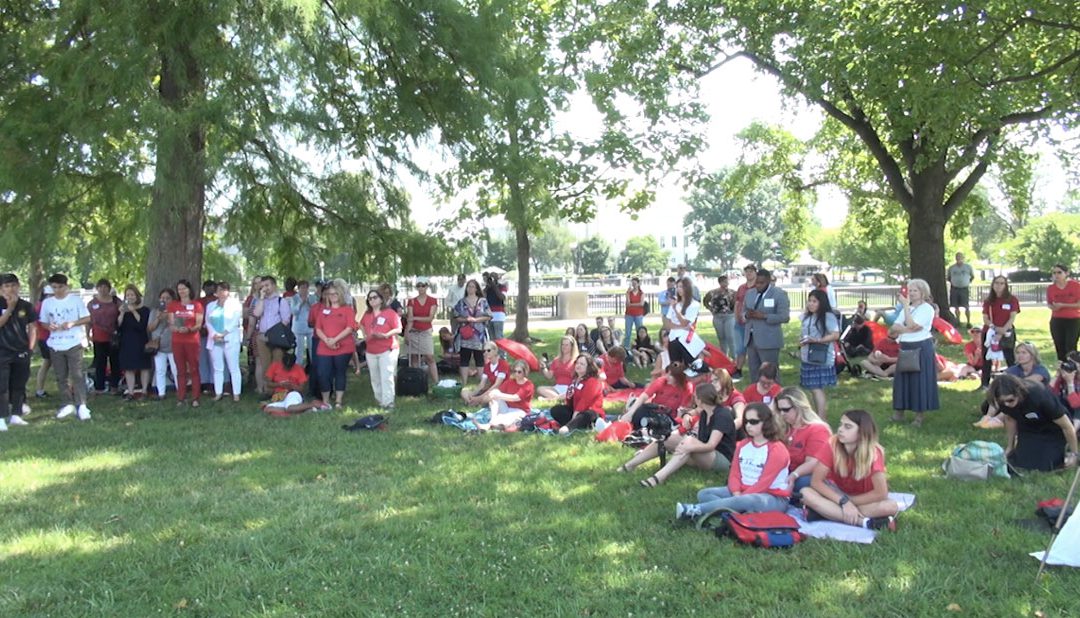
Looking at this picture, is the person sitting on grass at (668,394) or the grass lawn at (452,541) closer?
the grass lawn at (452,541)

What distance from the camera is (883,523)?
5387 millimetres

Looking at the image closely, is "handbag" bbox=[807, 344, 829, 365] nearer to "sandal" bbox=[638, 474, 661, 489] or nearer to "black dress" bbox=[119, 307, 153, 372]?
"sandal" bbox=[638, 474, 661, 489]

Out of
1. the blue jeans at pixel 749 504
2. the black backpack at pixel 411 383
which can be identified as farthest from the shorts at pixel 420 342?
the blue jeans at pixel 749 504

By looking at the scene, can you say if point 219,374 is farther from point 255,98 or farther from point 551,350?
point 551,350

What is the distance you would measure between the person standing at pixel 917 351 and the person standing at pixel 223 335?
7.97 meters

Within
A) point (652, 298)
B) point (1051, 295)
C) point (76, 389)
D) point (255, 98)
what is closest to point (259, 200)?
point (255, 98)

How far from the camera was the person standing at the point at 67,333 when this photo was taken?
9.90 meters

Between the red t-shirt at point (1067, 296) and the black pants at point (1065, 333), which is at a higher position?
the red t-shirt at point (1067, 296)

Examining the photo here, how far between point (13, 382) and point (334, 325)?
3.71 m

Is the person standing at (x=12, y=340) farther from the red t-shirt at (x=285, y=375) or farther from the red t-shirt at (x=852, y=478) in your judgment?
the red t-shirt at (x=852, y=478)

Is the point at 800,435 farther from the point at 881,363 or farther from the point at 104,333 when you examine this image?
the point at 104,333

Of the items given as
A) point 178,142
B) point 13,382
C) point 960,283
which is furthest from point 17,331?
point 960,283

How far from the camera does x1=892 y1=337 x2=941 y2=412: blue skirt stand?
846cm

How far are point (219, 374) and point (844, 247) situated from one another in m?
48.6
